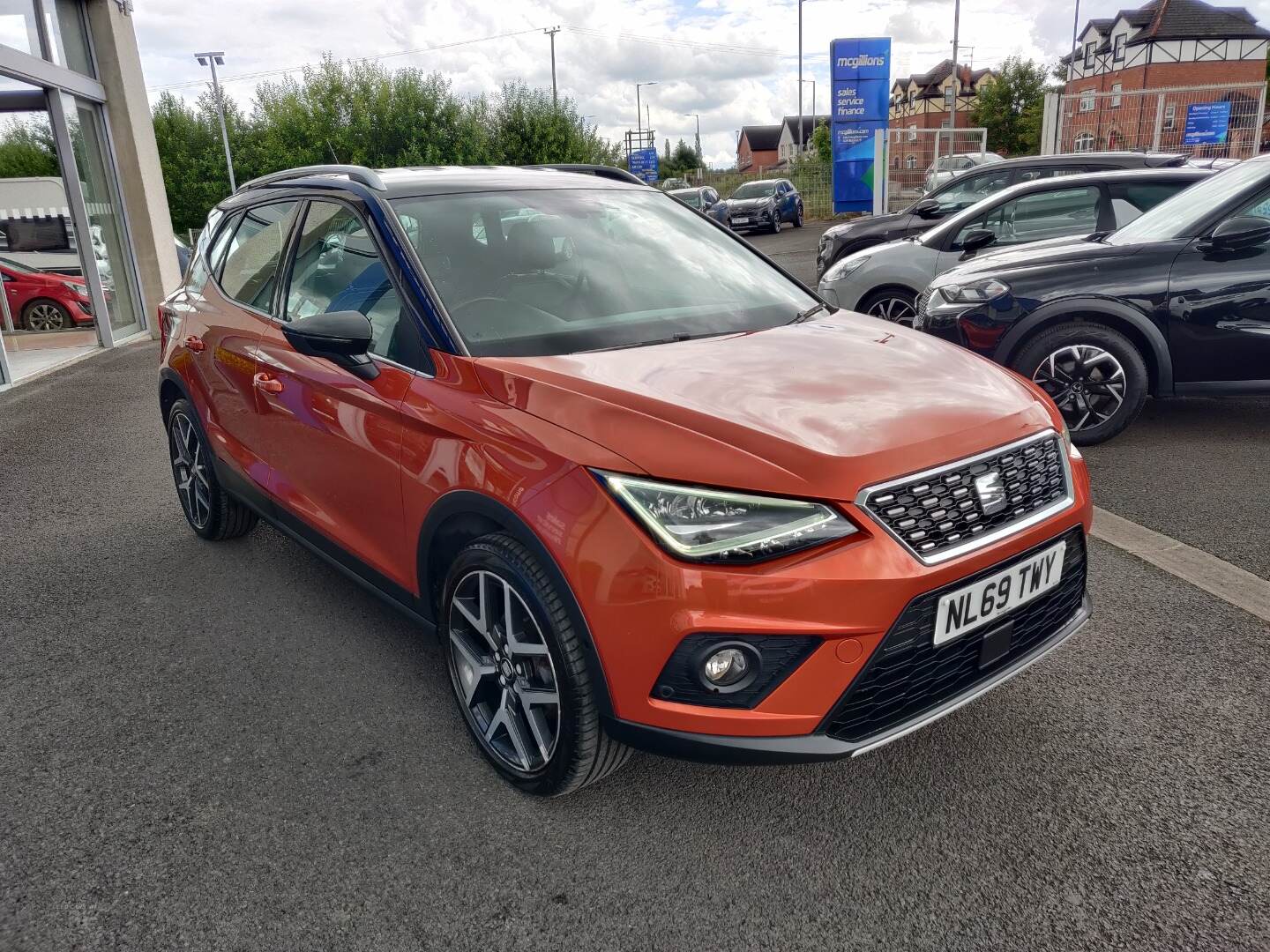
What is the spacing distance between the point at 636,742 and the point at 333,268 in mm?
2019

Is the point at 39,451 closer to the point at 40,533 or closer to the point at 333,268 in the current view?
the point at 40,533

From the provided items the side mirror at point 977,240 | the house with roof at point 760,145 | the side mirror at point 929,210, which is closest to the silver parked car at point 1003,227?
the side mirror at point 977,240

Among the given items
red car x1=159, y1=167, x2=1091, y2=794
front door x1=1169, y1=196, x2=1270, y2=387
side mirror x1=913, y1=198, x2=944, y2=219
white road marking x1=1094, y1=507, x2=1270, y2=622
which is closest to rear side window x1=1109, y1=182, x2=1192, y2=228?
front door x1=1169, y1=196, x2=1270, y2=387

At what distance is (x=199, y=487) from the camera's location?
4727mm

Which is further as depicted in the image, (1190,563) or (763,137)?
(763,137)

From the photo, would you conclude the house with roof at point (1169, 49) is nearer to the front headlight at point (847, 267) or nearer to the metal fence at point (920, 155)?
the metal fence at point (920, 155)

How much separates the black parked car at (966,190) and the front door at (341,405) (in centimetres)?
777

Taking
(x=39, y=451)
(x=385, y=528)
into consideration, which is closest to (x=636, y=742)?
(x=385, y=528)

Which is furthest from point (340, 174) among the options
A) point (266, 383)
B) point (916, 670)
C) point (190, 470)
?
point (916, 670)

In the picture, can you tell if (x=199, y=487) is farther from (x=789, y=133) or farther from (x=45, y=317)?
(x=789, y=133)

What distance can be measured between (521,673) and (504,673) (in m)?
0.09

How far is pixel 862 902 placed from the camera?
2207 millimetres

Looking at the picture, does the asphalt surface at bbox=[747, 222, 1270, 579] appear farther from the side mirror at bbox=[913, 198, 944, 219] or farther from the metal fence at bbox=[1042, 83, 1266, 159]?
the metal fence at bbox=[1042, 83, 1266, 159]

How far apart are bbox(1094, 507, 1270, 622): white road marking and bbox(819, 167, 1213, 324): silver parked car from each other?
10.6 feet
